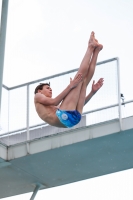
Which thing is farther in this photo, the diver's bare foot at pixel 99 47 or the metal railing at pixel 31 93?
the metal railing at pixel 31 93

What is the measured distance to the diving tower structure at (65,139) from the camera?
1217 cm

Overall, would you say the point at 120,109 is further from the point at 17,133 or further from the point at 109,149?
the point at 17,133

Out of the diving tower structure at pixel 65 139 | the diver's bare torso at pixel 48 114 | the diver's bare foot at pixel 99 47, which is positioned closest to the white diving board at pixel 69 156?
the diving tower structure at pixel 65 139

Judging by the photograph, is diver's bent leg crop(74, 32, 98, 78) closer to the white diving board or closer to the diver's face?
the diver's face

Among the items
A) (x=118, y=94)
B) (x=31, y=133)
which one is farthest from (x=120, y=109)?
(x=31, y=133)

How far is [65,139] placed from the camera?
12523 millimetres

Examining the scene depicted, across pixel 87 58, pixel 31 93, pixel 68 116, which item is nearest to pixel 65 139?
pixel 31 93

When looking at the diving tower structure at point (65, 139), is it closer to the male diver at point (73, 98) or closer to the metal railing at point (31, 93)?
the metal railing at point (31, 93)

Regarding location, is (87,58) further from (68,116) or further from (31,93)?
(31,93)

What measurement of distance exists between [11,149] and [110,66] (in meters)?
2.63

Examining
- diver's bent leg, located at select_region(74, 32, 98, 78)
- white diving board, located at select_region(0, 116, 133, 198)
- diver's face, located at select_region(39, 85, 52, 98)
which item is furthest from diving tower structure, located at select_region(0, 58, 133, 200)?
diver's bent leg, located at select_region(74, 32, 98, 78)

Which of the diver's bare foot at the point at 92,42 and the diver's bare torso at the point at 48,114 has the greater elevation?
the diver's bare foot at the point at 92,42

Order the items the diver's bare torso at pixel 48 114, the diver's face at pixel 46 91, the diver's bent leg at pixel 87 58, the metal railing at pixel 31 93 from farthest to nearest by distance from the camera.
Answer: the metal railing at pixel 31 93, the diver's face at pixel 46 91, the diver's bare torso at pixel 48 114, the diver's bent leg at pixel 87 58

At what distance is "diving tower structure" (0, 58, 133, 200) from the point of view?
1217cm
